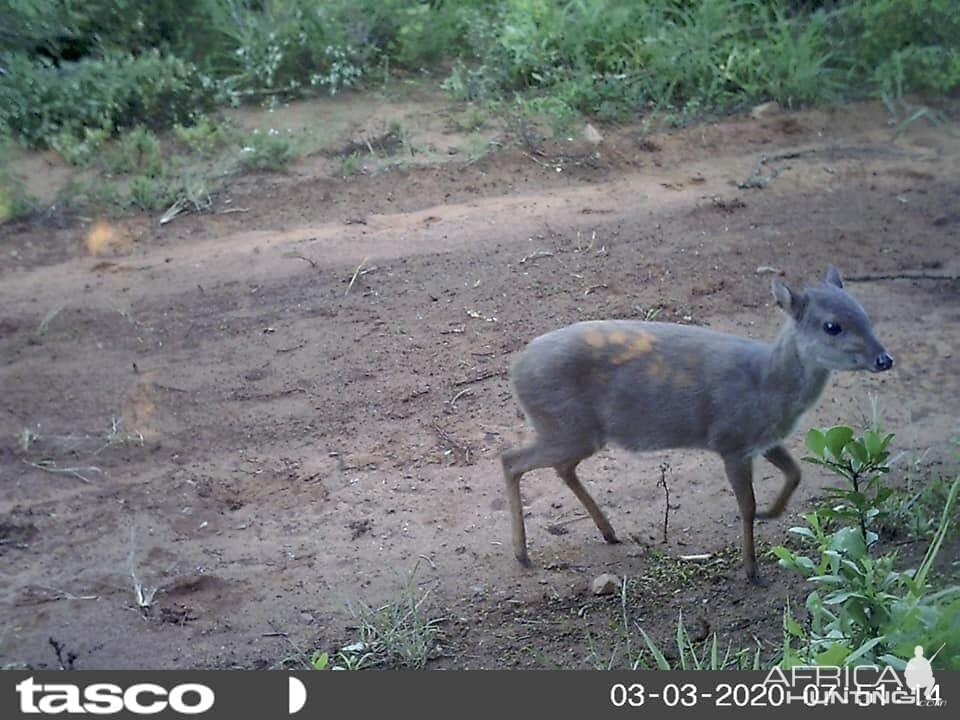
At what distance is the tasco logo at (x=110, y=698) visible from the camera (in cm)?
395

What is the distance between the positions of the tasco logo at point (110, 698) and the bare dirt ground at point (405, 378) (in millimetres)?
1042

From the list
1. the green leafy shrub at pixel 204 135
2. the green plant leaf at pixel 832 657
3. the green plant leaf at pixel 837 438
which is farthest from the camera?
Result: the green leafy shrub at pixel 204 135

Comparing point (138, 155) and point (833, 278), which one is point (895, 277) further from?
point (138, 155)

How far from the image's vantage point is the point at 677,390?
575 cm

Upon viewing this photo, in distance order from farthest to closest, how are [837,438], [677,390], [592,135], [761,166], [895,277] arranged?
[592,135]
[761,166]
[895,277]
[677,390]
[837,438]

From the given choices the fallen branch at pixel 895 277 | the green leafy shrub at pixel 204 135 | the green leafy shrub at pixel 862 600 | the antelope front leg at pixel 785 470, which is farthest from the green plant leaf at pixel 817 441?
the green leafy shrub at pixel 204 135

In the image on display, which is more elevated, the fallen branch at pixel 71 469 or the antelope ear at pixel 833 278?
the antelope ear at pixel 833 278

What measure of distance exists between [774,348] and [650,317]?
1911mm

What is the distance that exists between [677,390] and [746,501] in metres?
0.57

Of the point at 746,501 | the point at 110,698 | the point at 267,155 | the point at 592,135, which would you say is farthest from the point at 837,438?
the point at 267,155

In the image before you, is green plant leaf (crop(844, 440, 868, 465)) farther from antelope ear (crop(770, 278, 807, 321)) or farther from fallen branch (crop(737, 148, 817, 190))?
fallen branch (crop(737, 148, 817, 190))

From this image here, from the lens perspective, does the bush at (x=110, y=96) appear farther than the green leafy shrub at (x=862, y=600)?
Yes

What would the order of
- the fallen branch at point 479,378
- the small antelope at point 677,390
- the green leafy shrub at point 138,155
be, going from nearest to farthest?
1. the small antelope at point 677,390
2. the fallen branch at point 479,378
3. the green leafy shrub at point 138,155

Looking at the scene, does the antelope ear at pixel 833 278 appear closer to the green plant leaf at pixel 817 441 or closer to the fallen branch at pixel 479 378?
the green plant leaf at pixel 817 441
